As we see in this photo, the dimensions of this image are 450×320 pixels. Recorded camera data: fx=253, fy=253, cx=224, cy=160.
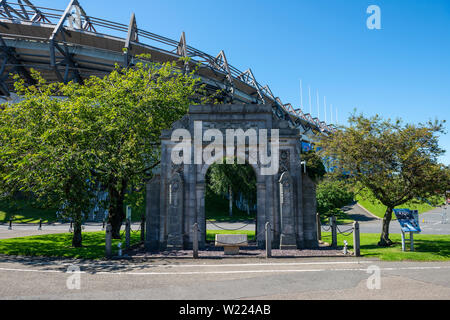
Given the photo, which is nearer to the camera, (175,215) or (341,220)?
(175,215)

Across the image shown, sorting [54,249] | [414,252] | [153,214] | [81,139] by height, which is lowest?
[54,249]

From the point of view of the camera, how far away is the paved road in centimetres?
770

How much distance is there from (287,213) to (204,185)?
5157 millimetres

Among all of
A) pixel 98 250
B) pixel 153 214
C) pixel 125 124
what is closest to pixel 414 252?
pixel 153 214

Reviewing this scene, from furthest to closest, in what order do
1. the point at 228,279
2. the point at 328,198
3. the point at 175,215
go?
the point at 328,198 → the point at 175,215 → the point at 228,279

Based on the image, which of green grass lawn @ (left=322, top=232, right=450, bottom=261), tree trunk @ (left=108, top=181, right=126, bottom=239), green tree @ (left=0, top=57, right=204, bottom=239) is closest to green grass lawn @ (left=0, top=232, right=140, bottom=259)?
tree trunk @ (left=108, top=181, right=126, bottom=239)

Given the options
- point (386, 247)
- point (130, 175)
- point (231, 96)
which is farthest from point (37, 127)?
point (231, 96)

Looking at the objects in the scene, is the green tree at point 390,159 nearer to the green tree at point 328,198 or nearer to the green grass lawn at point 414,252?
the green grass lawn at point 414,252

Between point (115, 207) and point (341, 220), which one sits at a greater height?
point (115, 207)

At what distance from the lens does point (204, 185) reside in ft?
50.4

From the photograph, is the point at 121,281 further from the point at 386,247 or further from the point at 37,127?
the point at 386,247

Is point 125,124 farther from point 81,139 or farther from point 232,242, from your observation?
point 232,242

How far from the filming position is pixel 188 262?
1210cm
